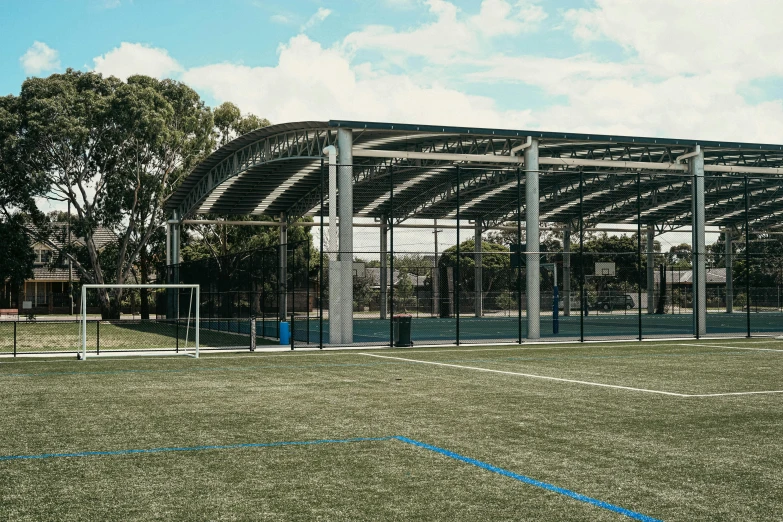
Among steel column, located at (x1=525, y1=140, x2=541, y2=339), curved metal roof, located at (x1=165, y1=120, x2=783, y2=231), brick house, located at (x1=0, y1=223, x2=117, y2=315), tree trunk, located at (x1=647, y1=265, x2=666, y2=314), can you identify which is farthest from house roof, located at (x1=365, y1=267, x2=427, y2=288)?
brick house, located at (x1=0, y1=223, x2=117, y2=315)

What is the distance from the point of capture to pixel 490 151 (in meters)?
32.6

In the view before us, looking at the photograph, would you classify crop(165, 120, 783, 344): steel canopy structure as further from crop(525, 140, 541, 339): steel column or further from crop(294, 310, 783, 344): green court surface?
crop(294, 310, 783, 344): green court surface

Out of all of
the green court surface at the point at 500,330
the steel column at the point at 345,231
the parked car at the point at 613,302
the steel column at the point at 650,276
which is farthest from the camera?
the parked car at the point at 613,302

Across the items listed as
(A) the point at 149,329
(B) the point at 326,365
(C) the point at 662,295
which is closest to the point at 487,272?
(C) the point at 662,295

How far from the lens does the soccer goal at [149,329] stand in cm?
2272

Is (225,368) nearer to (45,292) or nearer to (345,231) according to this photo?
(345,231)

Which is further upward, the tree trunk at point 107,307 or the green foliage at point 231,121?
the green foliage at point 231,121

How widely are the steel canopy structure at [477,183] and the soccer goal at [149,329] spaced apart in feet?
13.2

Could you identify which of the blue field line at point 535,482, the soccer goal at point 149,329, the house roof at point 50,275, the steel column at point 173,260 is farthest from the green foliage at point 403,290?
the blue field line at point 535,482

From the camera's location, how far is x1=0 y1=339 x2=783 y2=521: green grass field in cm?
653

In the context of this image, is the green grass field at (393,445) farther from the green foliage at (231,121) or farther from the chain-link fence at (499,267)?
the green foliage at (231,121)

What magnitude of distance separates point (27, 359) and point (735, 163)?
31076mm

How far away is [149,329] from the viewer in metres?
39.4

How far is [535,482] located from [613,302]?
53.7 metres
